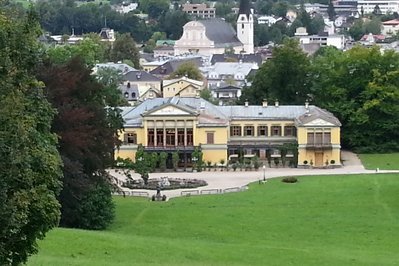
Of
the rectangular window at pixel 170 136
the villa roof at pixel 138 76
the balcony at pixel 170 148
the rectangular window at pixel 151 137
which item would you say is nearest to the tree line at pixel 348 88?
the rectangular window at pixel 170 136

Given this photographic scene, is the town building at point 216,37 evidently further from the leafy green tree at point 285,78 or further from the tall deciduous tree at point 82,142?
the tall deciduous tree at point 82,142

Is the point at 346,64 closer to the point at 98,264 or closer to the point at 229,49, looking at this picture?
the point at 98,264

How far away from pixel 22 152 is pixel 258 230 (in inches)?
596

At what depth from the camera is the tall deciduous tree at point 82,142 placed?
102 ft

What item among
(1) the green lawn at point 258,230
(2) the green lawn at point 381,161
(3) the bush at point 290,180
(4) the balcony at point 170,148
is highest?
(4) the balcony at point 170,148

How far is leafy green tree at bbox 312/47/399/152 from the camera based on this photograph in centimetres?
5750

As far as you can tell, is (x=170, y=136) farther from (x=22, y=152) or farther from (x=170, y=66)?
(x=170, y=66)

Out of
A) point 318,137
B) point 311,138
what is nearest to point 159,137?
point 311,138

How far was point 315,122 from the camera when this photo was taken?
2138 inches

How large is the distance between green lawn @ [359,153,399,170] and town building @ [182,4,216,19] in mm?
126990

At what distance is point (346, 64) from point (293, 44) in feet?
14.2

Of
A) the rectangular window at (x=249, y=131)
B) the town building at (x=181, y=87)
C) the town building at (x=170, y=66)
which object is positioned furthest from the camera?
the town building at (x=170, y=66)

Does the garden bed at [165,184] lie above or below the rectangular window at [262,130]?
below

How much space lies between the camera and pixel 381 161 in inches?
2132
